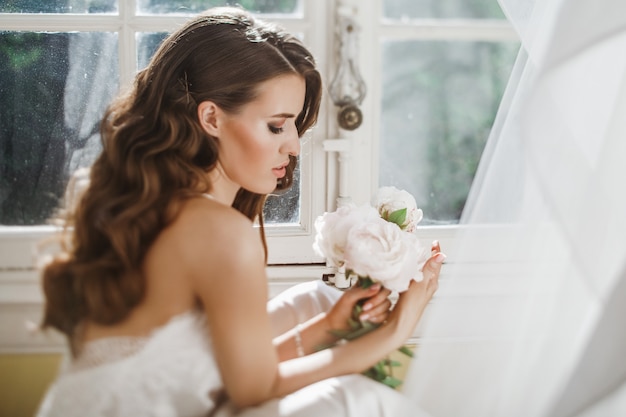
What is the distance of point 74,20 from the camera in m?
1.65

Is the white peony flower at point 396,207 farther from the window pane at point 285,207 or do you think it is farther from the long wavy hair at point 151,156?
the window pane at point 285,207

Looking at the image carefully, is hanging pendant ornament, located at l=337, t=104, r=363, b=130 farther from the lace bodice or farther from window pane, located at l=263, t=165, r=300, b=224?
the lace bodice

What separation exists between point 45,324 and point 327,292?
512 mm

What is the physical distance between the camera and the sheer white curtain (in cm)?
108

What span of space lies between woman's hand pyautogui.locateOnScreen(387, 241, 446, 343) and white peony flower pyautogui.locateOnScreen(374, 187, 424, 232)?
79 millimetres

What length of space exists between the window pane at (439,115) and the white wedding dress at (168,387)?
32.7 inches

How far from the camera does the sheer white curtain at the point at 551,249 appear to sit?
1083mm

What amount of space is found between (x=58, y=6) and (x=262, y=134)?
72 cm

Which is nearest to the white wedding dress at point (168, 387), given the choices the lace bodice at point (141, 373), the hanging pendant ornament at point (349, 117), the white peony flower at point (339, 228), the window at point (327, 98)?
the lace bodice at point (141, 373)

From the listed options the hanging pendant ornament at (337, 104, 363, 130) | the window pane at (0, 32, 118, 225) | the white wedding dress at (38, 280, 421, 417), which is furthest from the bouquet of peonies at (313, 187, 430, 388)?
the window pane at (0, 32, 118, 225)

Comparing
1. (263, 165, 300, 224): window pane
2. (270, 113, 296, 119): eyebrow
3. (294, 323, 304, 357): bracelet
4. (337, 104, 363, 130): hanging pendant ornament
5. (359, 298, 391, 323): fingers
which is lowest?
(294, 323, 304, 357): bracelet

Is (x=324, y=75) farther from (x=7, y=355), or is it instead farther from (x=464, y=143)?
(x=7, y=355)

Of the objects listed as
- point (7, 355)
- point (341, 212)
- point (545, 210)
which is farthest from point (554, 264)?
point (7, 355)

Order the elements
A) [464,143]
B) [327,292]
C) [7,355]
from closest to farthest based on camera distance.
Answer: [327,292] → [7,355] → [464,143]
